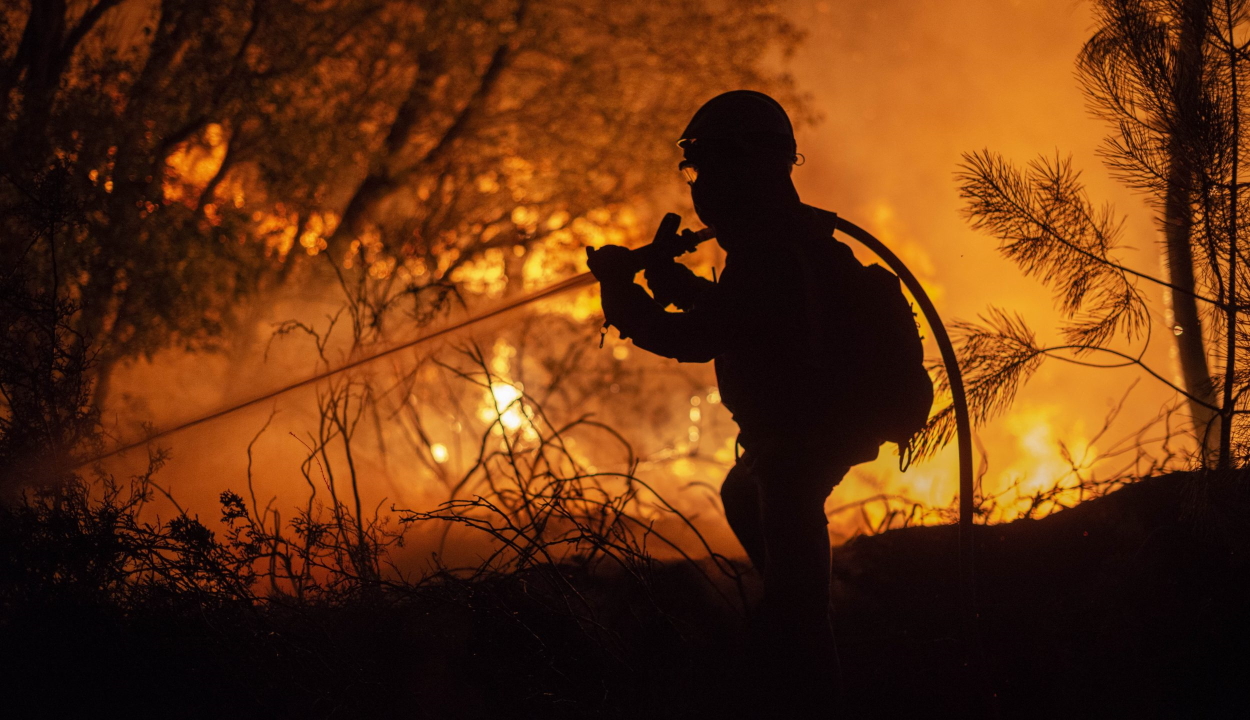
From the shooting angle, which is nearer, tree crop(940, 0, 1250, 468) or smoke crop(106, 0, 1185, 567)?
tree crop(940, 0, 1250, 468)

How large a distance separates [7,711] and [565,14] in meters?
6.69

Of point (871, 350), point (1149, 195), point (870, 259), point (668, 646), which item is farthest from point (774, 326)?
point (870, 259)

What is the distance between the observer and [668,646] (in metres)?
2.85

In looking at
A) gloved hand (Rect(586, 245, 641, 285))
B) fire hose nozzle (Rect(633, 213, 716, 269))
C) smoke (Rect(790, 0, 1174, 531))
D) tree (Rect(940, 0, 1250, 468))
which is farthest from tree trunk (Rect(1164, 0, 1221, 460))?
smoke (Rect(790, 0, 1174, 531))

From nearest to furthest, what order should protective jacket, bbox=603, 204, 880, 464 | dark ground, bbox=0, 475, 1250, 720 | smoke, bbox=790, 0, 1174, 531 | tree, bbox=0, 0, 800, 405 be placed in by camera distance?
1. protective jacket, bbox=603, 204, 880, 464
2. dark ground, bbox=0, 475, 1250, 720
3. tree, bbox=0, 0, 800, 405
4. smoke, bbox=790, 0, 1174, 531

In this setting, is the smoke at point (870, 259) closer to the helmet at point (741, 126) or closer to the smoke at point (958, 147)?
the smoke at point (958, 147)

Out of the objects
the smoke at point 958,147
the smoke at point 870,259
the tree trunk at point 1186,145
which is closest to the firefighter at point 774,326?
the tree trunk at point 1186,145

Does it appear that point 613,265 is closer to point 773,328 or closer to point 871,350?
point 773,328

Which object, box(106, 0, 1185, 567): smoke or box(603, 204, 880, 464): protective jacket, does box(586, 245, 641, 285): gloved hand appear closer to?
box(603, 204, 880, 464): protective jacket

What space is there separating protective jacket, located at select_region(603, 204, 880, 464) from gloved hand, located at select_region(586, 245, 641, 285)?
21 mm

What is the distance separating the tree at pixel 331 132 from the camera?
449 centimetres

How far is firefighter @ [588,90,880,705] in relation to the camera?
6.95ft

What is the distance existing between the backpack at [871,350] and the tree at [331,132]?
2256 millimetres

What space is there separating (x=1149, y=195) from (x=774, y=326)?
226 centimetres
